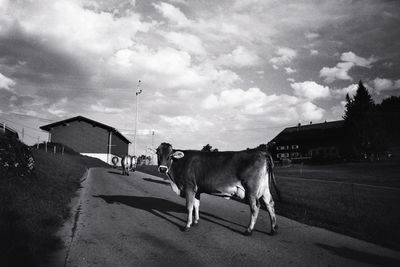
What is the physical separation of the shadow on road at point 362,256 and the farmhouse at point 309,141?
7134 cm

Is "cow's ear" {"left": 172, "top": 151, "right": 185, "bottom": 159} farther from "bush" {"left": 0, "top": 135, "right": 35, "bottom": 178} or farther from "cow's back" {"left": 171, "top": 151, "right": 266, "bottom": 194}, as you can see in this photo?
"bush" {"left": 0, "top": 135, "right": 35, "bottom": 178}

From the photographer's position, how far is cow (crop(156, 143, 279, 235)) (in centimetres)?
788

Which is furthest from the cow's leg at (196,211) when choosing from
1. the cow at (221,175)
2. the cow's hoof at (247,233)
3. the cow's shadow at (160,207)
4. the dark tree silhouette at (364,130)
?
the dark tree silhouette at (364,130)

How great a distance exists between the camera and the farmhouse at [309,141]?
78.9 m

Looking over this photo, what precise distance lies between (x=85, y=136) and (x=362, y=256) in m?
66.2

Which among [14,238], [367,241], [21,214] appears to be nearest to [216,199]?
[367,241]

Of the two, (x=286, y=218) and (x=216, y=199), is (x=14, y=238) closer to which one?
(x=286, y=218)

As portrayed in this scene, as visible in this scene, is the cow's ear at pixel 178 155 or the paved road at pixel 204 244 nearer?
the paved road at pixel 204 244

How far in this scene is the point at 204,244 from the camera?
646 cm

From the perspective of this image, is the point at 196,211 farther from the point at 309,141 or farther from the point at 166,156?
the point at 309,141

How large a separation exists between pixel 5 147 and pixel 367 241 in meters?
12.4

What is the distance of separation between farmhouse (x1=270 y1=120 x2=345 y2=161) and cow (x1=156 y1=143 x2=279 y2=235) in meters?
69.9

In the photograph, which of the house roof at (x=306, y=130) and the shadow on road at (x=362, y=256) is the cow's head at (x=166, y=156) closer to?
the shadow on road at (x=362, y=256)

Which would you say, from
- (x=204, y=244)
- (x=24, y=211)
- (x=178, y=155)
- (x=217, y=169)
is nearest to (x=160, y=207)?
(x=178, y=155)
